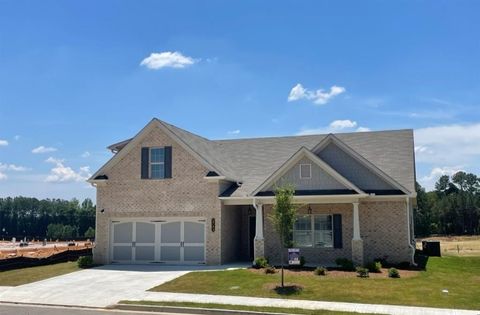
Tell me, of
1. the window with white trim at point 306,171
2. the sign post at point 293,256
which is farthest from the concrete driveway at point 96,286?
the window with white trim at point 306,171

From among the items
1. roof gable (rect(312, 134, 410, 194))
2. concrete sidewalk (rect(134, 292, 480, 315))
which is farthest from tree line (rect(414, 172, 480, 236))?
concrete sidewalk (rect(134, 292, 480, 315))

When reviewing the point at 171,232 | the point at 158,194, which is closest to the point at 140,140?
the point at 158,194

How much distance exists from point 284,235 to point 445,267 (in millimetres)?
9191

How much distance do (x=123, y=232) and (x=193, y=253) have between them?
13.4 feet

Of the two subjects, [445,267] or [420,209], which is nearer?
[445,267]

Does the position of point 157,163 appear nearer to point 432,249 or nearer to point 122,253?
point 122,253

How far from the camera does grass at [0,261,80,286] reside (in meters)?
21.1

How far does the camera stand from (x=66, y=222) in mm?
123312

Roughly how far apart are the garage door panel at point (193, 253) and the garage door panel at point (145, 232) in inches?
76.8

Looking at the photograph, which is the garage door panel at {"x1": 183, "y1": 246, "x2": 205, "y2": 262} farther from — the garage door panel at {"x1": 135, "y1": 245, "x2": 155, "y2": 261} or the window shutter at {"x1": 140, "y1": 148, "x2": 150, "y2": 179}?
the window shutter at {"x1": 140, "y1": 148, "x2": 150, "y2": 179}

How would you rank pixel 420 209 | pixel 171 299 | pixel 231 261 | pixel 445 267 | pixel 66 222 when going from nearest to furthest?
1. pixel 171 299
2. pixel 445 267
3. pixel 231 261
4. pixel 420 209
5. pixel 66 222

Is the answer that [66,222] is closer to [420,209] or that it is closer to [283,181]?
[420,209]

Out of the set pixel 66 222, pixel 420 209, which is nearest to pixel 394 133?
pixel 420 209

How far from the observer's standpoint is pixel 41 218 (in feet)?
420
